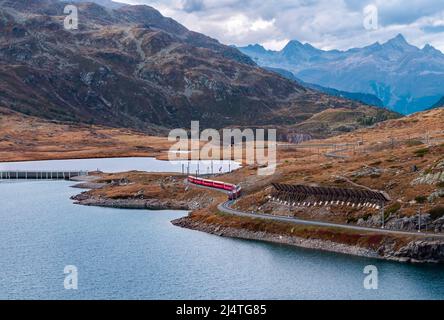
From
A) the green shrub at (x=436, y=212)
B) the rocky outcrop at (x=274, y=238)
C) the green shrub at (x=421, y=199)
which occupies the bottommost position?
the rocky outcrop at (x=274, y=238)

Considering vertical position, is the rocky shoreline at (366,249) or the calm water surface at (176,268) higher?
the rocky shoreline at (366,249)

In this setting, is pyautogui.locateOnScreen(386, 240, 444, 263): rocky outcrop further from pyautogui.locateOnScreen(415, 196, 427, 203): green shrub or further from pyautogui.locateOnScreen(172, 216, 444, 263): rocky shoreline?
pyautogui.locateOnScreen(415, 196, 427, 203): green shrub

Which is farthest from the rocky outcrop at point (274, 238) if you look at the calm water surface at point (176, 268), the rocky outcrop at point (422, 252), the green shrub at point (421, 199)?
the green shrub at point (421, 199)

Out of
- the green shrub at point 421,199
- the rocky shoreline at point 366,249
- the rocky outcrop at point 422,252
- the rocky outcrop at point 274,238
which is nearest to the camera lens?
the rocky outcrop at point 422,252

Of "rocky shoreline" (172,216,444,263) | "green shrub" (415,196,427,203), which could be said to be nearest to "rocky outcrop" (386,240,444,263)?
"rocky shoreline" (172,216,444,263)

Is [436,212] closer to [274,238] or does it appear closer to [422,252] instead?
[422,252]

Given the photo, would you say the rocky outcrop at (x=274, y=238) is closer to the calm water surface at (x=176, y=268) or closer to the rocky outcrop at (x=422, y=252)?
the calm water surface at (x=176, y=268)
